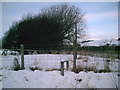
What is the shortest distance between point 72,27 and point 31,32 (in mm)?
6605

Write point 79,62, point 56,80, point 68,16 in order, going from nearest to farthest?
point 56,80
point 79,62
point 68,16

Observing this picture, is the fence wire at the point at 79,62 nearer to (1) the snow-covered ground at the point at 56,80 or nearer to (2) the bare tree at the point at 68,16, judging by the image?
(1) the snow-covered ground at the point at 56,80

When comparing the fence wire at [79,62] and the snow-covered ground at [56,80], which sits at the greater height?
the fence wire at [79,62]

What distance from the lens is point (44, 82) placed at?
178 inches

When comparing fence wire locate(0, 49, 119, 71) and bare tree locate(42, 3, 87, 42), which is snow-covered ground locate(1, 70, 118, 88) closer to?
fence wire locate(0, 49, 119, 71)

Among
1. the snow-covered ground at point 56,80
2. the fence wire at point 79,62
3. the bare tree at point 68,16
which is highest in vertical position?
the bare tree at point 68,16

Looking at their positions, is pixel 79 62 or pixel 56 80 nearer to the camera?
pixel 56 80

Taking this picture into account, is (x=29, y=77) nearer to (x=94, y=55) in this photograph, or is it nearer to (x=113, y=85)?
(x=113, y=85)

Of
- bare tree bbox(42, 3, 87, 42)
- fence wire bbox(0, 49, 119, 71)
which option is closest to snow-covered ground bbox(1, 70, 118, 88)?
fence wire bbox(0, 49, 119, 71)

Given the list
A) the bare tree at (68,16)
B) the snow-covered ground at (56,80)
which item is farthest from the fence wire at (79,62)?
the bare tree at (68,16)

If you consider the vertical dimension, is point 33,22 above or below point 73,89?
above

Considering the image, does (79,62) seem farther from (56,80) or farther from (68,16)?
(68,16)

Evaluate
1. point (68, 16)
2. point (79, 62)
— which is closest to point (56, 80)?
point (79, 62)

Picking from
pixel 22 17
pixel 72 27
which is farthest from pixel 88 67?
pixel 72 27
